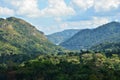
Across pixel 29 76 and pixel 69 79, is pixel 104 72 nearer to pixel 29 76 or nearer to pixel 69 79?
pixel 69 79

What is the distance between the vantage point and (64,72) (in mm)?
197250

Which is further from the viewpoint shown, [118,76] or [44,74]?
[44,74]

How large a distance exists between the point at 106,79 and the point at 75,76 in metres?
17.9

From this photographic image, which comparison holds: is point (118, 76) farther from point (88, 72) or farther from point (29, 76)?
point (29, 76)

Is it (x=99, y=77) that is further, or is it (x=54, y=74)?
(x=54, y=74)

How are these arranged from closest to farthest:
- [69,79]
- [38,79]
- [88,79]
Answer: [88,79] → [69,79] → [38,79]

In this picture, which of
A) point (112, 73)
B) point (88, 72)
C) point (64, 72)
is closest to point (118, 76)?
point (112, 73)

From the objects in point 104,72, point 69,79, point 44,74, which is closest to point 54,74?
point 44,74

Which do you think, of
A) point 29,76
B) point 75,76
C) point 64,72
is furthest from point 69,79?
point 29,76

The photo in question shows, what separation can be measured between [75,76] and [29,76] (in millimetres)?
32031

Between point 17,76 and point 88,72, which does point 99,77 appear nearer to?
point 88,72

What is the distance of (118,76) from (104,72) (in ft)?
40.2

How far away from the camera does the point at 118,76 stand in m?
178

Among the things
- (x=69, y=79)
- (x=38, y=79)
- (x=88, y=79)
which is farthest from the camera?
(x=38, y=79)
